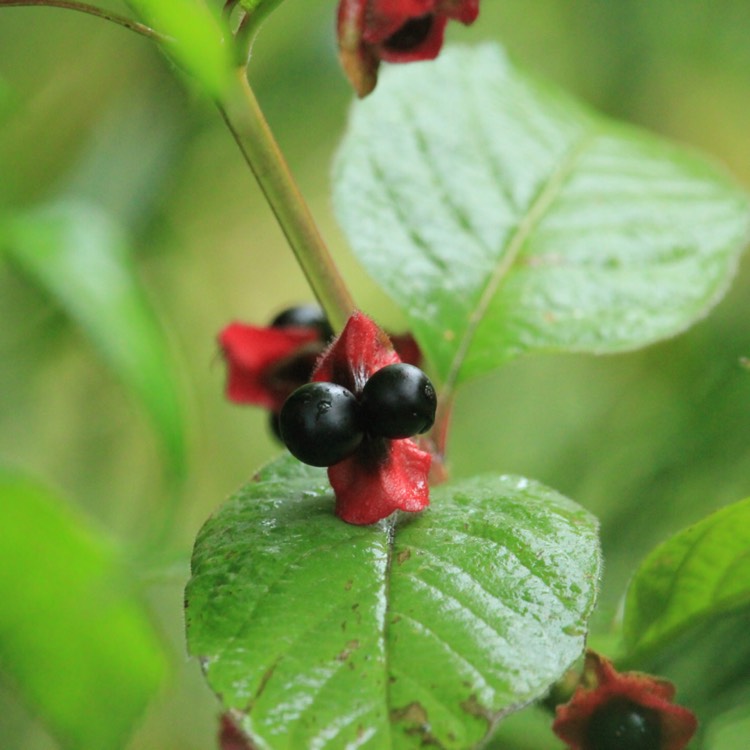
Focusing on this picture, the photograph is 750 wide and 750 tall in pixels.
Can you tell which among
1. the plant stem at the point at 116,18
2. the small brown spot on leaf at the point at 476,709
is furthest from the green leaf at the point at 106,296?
the small brown spot on leaf at the point at 476,709

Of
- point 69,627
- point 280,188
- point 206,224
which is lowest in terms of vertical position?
point 206,224

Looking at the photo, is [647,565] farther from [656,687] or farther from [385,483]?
[385,483]

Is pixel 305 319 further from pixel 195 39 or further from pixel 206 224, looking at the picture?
pixel 206 224

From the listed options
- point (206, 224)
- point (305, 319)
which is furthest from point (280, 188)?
point (206, 224)

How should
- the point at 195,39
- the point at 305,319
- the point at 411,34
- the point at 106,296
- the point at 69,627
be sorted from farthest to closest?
the point at 106,296
the point at 305,319
the point at 69,627
the point at 411,34
the point at 195,39

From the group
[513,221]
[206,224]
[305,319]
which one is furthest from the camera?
[206,224]

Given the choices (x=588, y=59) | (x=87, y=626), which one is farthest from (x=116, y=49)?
(x=87, y=626)
